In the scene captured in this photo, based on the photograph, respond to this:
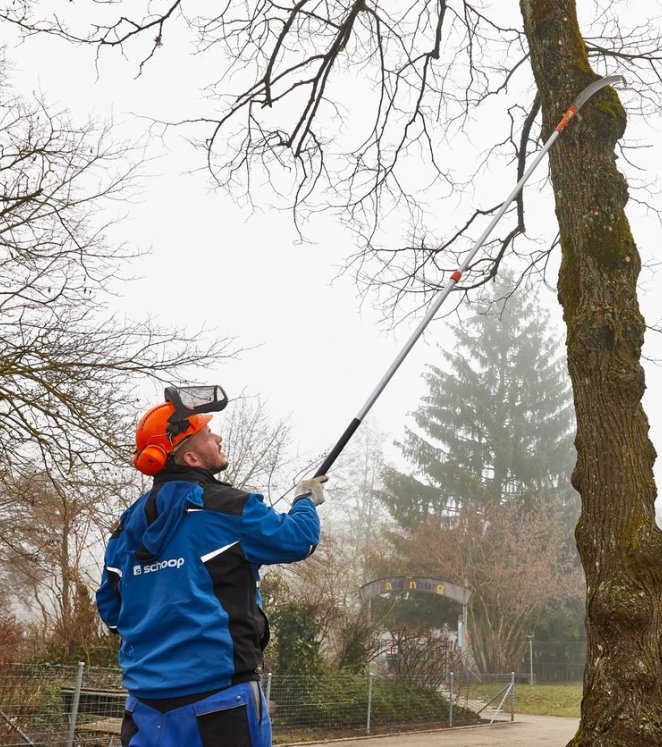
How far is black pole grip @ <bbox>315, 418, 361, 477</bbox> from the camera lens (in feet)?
11.7

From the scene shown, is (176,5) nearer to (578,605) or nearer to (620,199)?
(620,199)

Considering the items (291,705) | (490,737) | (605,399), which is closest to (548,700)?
(490,737)

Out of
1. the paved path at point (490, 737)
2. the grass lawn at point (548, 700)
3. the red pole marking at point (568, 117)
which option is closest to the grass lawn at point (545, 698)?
the grass lawn at point (548, 700)

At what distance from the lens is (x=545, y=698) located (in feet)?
83.5

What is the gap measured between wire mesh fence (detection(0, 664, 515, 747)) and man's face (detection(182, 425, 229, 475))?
279 inches

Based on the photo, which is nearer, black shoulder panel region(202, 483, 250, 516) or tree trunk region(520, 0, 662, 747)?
black shoulder panel region(202, 483, 250, 516)

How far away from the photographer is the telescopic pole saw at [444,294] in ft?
12.2

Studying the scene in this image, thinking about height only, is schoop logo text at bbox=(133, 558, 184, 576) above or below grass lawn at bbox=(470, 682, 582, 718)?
above

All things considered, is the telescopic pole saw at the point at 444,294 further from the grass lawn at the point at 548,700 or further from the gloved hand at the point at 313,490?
the grass lawn at the point at 548,700

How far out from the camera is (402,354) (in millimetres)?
4262

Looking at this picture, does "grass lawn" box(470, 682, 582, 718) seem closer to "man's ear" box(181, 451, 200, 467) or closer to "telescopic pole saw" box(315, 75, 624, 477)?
"telescopic pole saw" box(315, 75, 624, 477)

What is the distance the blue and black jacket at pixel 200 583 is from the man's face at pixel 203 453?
139 mm

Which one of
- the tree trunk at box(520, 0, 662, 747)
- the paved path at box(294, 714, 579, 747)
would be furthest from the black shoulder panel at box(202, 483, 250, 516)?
the paved path at box(294, 714, 579, 747)

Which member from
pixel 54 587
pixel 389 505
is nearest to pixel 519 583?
pixel 389 505
